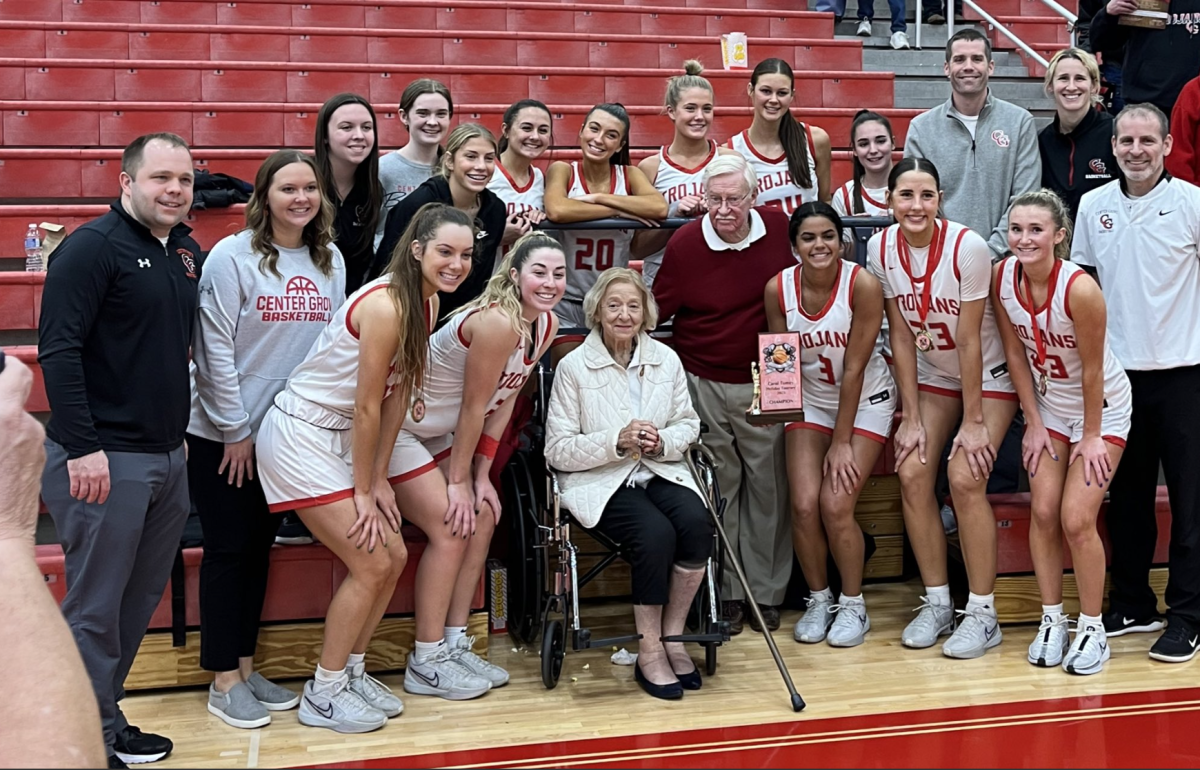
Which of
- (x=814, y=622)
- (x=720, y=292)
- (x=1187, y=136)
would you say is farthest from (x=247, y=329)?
(x=1187, y=136)

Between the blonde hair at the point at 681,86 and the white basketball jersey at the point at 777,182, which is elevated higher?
the blonde hair at the point at 681,86

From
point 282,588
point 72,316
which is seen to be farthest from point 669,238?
point 72,316

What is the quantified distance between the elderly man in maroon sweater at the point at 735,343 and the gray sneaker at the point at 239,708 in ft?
4.47

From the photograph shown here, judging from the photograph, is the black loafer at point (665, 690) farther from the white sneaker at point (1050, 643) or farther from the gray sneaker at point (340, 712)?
the white sneaker at point (1050, 643)

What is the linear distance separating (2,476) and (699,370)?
262cm

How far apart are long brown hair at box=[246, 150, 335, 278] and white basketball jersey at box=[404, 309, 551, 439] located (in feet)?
1.20

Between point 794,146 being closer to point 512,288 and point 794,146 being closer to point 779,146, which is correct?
point 779,146

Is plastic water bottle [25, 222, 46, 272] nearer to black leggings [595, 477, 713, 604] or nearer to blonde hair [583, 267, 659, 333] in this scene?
blonde hair [583, 267, 659, 333]

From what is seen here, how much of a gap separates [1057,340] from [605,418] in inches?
48.1

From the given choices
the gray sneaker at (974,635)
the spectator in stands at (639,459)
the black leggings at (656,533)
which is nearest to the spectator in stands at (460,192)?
the spectator in stands at (639,459)

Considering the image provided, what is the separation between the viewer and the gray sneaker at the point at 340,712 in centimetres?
279

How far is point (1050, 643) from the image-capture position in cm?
322

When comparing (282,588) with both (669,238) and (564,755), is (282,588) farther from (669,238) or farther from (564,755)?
(669,238)

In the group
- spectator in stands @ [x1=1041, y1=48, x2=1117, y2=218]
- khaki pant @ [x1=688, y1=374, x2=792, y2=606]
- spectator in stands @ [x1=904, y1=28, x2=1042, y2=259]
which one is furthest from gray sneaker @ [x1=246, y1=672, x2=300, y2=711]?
spectator in stands @ [x1=1041, y1=48, x2=1117, y2=218]
